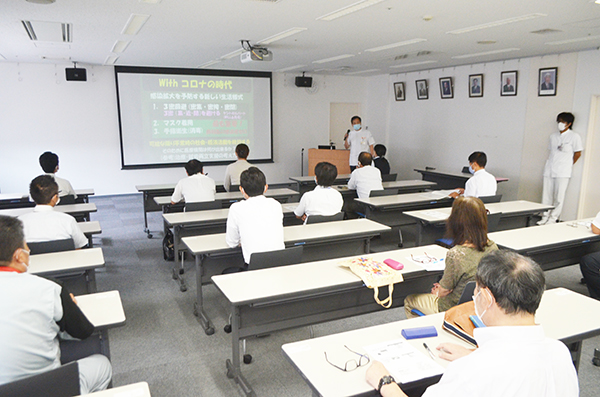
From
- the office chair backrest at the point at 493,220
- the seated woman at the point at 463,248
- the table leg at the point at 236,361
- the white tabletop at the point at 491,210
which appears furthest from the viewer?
the white tabletop at the point at 491,210

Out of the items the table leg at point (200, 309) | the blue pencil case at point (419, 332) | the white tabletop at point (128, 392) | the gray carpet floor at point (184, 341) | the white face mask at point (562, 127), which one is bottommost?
the gray carpet floor at point (184, 341)

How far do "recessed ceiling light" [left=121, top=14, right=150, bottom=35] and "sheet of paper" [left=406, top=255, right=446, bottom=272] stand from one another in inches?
148

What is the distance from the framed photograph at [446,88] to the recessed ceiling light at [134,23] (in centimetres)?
646

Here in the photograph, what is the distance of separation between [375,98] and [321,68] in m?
2.47

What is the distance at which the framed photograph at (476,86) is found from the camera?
322 inches

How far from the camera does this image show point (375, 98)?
11.1m

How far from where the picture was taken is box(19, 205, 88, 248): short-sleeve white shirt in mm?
3104

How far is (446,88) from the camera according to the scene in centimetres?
898

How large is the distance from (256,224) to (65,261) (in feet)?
4.48

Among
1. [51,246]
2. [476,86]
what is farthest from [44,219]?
[476,86]

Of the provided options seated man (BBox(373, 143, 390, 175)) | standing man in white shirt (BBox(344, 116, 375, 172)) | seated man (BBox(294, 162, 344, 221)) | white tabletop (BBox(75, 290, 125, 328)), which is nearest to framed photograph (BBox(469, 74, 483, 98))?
standing man in white shirt (BBox(344, 116, 375, 172))

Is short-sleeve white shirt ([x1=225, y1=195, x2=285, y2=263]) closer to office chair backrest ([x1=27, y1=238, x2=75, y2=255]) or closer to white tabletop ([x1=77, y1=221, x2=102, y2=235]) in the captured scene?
office chair backrest ([x1=27, y1=238, x2=75, y2=255])

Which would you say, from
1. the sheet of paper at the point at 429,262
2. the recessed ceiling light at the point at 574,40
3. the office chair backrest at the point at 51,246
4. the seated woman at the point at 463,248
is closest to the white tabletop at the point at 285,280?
the sheet of paper at the point at 429,262

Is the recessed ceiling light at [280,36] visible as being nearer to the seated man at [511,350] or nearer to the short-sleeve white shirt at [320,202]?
the short-sleeve white shirt at [320,202]
